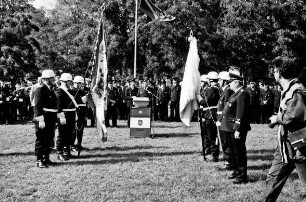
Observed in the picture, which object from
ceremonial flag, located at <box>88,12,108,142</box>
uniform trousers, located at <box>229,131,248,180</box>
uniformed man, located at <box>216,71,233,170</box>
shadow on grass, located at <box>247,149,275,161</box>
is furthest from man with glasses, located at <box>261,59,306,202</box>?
ceremonial flag, located at <box>88,12,108,142</box>

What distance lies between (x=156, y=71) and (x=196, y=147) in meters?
19.4

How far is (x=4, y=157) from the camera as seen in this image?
10.6 meters

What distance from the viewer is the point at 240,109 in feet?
25.2

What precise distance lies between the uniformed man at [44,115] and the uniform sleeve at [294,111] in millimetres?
5963

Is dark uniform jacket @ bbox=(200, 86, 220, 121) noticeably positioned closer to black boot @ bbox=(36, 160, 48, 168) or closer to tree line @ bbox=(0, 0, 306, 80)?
black boot @ bbox=(36, 160, 48, 168)

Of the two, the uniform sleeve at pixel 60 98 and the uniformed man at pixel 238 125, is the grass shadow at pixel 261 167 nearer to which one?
the uniformed man at pixel 238 125

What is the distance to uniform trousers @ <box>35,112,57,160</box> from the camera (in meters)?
9.25

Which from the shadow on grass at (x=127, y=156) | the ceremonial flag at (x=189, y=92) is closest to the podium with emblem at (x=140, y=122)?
the shadow on grass at (x=127, y=156)

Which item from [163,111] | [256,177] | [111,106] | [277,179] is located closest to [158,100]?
[163,111]

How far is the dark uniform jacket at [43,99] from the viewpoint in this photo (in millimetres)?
9094

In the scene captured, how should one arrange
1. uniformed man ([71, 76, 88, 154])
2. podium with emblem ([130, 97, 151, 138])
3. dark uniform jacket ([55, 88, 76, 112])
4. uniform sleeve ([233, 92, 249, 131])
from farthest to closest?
1. podium with emblem ([130, 97, 151, 138])
2. uniformed man ([71, 76, 88, 154])
3. dark uniform jacket ([55, 88, 76, 112])
4. uniform sleeve ([233, 92, 249, 131])

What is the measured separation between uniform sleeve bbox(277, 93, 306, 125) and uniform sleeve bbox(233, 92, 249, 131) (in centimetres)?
241

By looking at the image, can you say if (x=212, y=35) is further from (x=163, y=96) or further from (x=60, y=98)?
(x=60, y=98)

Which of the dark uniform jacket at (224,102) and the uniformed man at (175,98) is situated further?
the uniformed man at (175,98)
